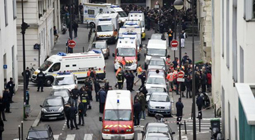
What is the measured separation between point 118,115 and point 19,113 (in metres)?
8.59

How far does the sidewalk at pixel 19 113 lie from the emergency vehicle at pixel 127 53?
277 inches

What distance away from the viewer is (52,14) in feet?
231

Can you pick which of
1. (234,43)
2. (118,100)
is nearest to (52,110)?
(118,100)

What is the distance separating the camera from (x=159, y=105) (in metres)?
42.2

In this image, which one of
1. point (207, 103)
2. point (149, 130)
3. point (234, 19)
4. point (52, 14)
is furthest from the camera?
point (52, 14)

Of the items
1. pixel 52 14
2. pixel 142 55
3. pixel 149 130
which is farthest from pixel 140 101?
pixel 52 14

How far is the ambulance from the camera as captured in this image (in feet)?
119

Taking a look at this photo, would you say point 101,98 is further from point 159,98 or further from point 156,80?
point 156,80

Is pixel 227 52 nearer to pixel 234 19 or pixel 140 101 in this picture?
pixel 234 19

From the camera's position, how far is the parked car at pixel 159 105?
138ft

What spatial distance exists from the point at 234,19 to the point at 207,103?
1370 cm

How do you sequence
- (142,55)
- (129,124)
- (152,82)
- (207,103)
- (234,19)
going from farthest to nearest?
(142,55)
(152,82)
(207,103)
(129,124)
(234,19)

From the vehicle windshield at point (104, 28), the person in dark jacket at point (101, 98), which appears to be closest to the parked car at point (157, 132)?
the person in dark jacket at point (101, 98)

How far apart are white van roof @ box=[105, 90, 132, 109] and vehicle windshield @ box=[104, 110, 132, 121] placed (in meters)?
0.34
